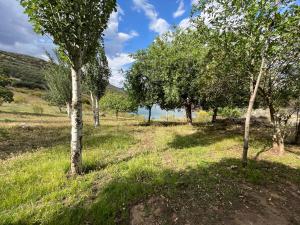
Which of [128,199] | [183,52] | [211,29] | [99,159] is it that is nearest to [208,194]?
[128,199]

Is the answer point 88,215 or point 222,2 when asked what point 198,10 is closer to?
point 222,2

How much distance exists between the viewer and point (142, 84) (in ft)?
112

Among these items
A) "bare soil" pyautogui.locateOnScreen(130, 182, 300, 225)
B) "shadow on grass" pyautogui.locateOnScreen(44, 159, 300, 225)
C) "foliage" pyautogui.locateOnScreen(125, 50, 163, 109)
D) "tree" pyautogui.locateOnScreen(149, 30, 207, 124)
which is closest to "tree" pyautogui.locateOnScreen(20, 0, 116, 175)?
"shadow on grass" pyautogui.locateOnScreen(44, 159, 300, 225)

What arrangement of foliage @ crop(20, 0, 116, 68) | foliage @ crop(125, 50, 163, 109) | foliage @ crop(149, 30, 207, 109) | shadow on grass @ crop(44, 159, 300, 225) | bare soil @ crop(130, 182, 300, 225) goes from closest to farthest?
bare soil @ crop(130, 182, 300, 225) → shadow on grass @ crop(44, 159, 300, 225) → foliage @ crop(20, 0, 116, 68) → foliage @ crop(149, 30, 207, 109) → foliage @ crop(125, 50, 163, 109)

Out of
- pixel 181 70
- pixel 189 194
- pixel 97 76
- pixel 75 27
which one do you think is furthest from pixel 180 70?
pixel 189 194

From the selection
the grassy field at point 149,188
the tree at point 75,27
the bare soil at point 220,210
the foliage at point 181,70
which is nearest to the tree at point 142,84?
the foliage at point 181,70

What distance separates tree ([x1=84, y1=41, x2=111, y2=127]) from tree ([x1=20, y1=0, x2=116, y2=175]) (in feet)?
71.7

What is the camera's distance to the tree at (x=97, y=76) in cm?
3284

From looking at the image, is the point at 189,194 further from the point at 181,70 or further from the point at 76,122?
the point at 181,70

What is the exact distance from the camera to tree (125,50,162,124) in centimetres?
3249

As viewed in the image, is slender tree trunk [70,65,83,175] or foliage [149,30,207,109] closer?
slender tree trunk [70,65,83,175]

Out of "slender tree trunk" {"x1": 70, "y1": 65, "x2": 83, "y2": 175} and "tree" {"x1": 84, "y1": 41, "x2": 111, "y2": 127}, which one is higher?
"tree" {"x1": 84, "y1": 41, "x2": 111, "y2": 127}

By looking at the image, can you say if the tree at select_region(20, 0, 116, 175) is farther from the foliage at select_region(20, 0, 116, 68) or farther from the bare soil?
the bare soil

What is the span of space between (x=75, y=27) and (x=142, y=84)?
23.6 metres
